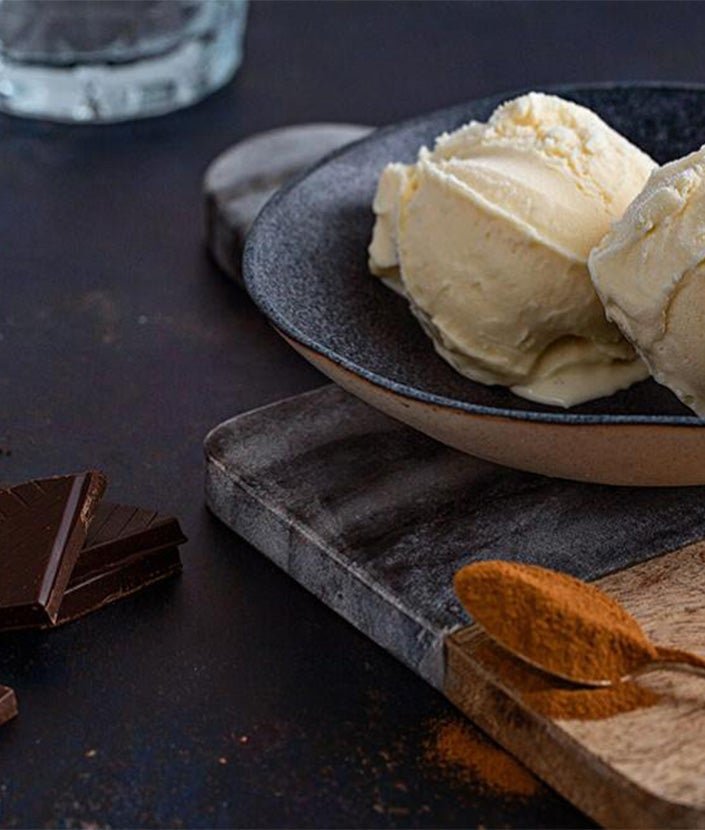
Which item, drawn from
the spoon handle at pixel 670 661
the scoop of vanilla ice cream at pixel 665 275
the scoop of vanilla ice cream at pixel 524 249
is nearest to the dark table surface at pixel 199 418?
the spoon handle at pixel 670 661

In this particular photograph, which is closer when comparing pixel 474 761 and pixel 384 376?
pixel 474 761

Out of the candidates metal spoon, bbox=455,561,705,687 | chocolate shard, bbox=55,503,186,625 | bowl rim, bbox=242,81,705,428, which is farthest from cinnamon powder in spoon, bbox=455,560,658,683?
chocolate shard, bbox=55,503,186,625

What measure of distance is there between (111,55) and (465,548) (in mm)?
1137

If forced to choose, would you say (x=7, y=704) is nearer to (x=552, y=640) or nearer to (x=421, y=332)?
(x=552, y=640)

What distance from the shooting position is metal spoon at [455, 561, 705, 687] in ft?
3.67

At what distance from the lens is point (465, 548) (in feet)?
4.17

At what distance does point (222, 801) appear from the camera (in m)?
1.10

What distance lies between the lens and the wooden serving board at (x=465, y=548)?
108 centimetres

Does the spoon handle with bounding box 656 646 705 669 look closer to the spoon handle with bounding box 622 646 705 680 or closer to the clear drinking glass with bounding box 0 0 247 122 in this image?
the spoon handle with bounding box 622 646 705 680

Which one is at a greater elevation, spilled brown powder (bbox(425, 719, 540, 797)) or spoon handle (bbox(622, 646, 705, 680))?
spoon handle (bbox(622, 646, 705, 680))

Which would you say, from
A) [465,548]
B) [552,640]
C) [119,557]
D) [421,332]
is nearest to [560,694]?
[552,640]

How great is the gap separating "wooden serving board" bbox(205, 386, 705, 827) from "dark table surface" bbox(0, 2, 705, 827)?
0.03m

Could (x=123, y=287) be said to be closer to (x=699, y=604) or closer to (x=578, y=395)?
(x=578, y=395)

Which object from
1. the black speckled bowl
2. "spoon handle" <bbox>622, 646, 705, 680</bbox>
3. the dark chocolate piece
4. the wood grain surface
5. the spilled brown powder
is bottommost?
the spilled brown powder
